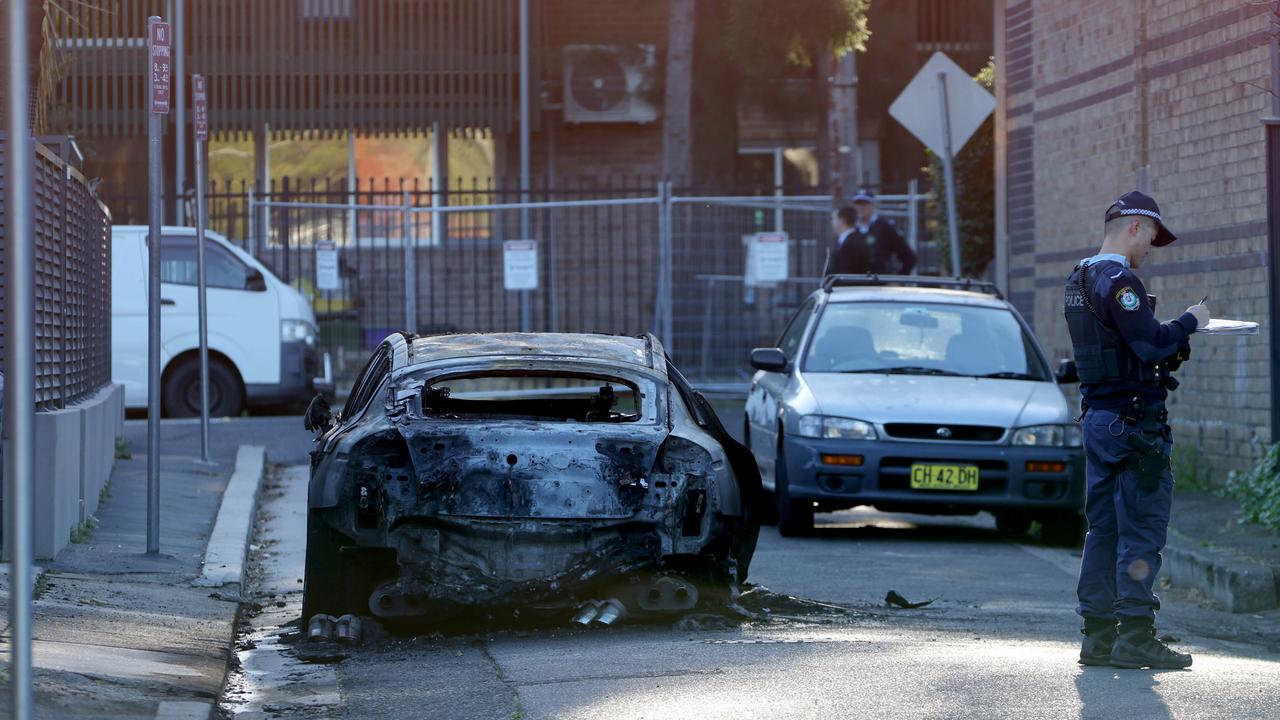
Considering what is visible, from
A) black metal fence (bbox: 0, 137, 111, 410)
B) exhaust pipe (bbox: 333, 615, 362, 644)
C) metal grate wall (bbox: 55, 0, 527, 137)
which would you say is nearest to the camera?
exhaust pipe (bbox: 333, 615, 362, 644)

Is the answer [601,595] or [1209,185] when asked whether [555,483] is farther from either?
[1209,185]

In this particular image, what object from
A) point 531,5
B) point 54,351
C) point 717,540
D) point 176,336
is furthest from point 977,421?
point 531,5

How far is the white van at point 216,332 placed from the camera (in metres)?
17.9

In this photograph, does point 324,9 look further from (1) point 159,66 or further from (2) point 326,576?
(2) point 326,576

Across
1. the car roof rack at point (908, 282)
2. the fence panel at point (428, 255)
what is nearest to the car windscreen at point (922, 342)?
the car roof rack at point (908, 282)

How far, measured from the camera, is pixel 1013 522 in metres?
12.6

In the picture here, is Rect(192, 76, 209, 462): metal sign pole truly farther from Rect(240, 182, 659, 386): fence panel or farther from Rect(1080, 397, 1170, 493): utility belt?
Rect(1080, 397, 1170, 493): utility belt

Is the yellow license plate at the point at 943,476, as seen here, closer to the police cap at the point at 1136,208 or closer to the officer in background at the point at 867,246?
the police cap at the point at 1136,208

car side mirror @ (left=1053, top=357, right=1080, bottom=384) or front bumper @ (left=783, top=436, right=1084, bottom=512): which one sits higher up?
car side mirror @ (left=1053, top=357, right=1080, bottom=384)

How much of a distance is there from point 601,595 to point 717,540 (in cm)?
52

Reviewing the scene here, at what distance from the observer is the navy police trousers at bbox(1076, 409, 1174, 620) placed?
7.11m

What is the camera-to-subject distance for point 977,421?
1155 centimetres

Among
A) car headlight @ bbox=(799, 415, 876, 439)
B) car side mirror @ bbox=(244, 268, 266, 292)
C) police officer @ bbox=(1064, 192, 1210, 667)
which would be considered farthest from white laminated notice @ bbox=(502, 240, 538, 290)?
police officer @ bbox=(1064, 192, 1210, 667)

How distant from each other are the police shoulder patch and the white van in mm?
12018
